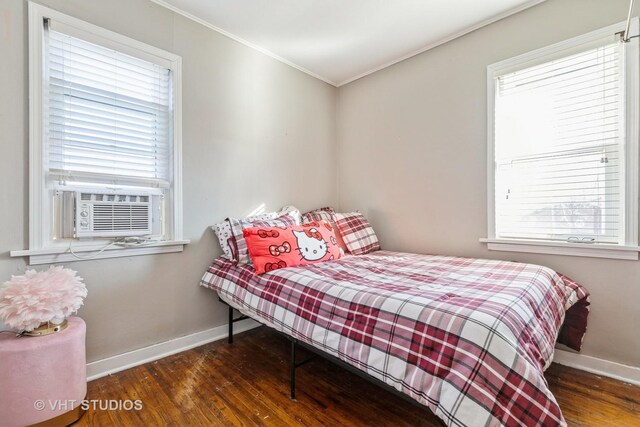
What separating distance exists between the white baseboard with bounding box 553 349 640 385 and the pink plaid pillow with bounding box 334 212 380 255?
1.55 metres

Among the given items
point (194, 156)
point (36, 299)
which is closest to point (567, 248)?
point (194, 156)

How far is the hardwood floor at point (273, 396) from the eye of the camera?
1462 mm

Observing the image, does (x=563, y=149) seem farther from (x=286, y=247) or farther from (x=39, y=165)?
(x=39, y=165)

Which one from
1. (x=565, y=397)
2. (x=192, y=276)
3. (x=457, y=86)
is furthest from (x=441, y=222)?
(x=192, y=276)

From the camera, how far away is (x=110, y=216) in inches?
73.7

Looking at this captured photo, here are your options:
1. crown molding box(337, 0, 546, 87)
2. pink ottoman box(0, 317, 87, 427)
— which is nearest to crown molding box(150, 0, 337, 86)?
crown molding box(337, 0, 546, 87)

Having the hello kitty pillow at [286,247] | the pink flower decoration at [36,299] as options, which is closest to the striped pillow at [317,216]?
the hello kitty pillow at [286,247]

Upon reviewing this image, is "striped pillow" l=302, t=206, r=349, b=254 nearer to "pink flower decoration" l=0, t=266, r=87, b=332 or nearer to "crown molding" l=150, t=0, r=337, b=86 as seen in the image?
"crown molding" l=150, t=0, r=337, b=86

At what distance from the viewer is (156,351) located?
2.09 m

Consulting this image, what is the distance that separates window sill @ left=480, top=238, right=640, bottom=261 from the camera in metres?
1.80

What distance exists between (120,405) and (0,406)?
475mm

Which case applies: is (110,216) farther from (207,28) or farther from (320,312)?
(207,28)

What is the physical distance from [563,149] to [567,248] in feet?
2.22

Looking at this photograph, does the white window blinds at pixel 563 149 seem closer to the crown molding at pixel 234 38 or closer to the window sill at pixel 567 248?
the window sill at pixel 567 248
